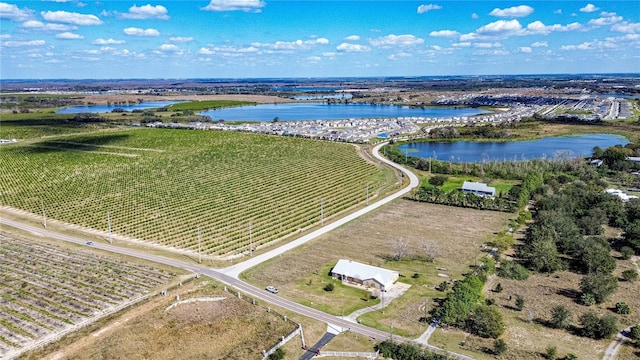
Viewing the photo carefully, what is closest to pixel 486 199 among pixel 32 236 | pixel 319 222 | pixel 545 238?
pixel 545 238

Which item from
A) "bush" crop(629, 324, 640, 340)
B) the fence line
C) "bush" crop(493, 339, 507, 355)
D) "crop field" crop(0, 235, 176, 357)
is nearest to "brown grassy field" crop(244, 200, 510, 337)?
"bush" crop(493, 339, 507, 355)

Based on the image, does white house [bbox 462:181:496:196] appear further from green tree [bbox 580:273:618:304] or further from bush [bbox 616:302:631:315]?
bush [bbox 616:302:631:315]

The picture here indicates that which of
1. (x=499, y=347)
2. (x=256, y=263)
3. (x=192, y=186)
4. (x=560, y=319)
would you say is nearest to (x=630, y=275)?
(x=560, y=319)

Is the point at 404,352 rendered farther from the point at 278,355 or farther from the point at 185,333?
the point at 185,333

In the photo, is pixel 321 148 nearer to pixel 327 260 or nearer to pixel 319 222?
pixel 319 222

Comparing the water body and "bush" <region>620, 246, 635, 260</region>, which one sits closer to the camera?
"bush" <region>620, 246, 635, 260</region>

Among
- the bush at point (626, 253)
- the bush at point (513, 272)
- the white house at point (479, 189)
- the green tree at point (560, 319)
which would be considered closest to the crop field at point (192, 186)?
the white house at point (479, 189)

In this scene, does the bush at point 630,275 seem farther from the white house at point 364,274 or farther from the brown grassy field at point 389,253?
the white house at point 364,274
